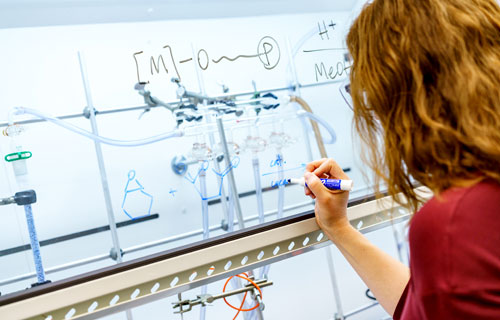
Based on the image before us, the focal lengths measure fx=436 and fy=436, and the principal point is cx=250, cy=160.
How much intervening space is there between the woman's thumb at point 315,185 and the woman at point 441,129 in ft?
0.58

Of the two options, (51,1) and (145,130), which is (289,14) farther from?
(51,1)

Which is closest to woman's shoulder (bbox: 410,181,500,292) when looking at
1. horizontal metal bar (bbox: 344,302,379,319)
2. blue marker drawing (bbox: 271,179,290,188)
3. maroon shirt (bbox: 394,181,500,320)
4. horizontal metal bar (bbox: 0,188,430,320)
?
maroon shirt (bbox: 394,181,500,320)

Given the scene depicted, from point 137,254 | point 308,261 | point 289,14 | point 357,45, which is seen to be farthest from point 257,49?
point 308,261

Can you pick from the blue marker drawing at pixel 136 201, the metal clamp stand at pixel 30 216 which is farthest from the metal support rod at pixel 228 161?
the metal clamp stand at pixel 30 216

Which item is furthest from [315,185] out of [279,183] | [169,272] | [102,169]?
[102,169]

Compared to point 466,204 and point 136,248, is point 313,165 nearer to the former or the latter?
point 466,204

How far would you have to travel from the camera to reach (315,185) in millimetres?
871

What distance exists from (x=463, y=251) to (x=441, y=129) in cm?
16

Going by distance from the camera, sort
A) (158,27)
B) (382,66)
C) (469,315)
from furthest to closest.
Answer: (158,27)
(382,66)
(469,315)

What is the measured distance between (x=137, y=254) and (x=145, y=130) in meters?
0.41

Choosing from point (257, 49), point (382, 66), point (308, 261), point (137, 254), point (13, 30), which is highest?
point (13, 30)

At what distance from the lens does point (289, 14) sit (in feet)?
5.35

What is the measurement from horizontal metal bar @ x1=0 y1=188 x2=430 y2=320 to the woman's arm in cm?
5

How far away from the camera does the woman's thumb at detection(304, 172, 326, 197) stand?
87cm
